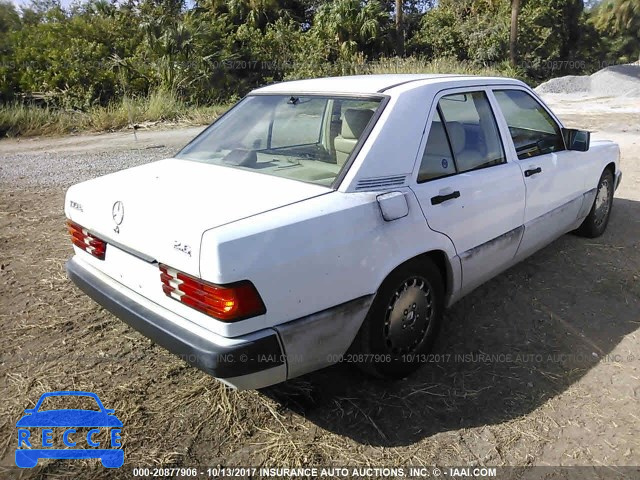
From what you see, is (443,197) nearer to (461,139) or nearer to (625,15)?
(461,139)

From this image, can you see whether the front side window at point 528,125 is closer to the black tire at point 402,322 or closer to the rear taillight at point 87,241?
the black tire at point 402,322

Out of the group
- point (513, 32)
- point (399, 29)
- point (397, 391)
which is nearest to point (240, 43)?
point (399, 29)

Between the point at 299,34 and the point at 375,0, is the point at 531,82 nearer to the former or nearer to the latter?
the point at 375,0

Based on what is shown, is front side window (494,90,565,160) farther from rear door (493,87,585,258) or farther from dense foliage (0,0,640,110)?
dense foliage (0,0,640,110)

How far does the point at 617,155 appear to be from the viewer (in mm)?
4980

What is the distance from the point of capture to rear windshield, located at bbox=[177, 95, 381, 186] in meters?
2.78

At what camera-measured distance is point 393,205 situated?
246 cm

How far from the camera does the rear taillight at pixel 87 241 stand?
107 inches

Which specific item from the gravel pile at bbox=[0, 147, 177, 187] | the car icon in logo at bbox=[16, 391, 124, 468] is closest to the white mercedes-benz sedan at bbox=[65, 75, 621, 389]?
the car icon in logo at bbox=[16, 391, 124, 468]

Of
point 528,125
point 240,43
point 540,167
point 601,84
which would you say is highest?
point 240,43

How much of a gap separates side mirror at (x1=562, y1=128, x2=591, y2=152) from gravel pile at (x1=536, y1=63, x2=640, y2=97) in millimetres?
20250

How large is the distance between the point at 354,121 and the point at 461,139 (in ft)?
2.46

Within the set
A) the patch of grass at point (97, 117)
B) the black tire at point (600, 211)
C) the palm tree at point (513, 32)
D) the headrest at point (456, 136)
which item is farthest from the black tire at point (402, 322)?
the palm tree at point (513, 32)

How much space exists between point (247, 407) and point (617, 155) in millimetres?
4432
